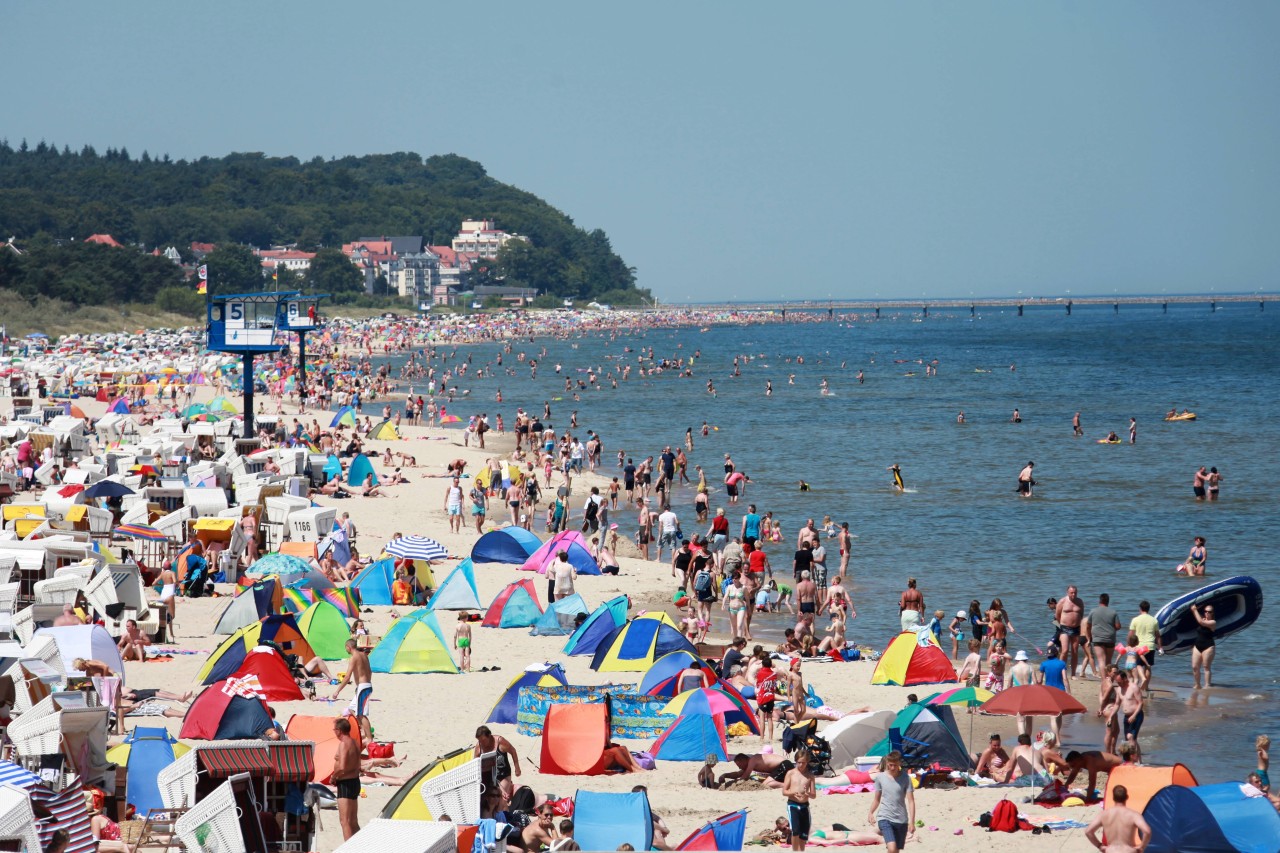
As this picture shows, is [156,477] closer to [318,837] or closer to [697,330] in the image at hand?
[318,837]

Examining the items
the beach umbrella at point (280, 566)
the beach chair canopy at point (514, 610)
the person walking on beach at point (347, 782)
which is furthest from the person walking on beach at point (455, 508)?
the person walking on beach at point (347, 782)

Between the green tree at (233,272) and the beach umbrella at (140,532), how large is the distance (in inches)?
3760

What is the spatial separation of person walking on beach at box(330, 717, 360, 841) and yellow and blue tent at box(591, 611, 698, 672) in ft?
19.2

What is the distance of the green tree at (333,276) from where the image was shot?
13662 cm

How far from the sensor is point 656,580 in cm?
2100

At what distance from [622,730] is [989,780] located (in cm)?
336

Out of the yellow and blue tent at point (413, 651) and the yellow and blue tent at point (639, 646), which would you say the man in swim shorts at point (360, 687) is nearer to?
the yellow and blue tent at point (413, 651)

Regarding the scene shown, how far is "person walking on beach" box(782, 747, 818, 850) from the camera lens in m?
9.66

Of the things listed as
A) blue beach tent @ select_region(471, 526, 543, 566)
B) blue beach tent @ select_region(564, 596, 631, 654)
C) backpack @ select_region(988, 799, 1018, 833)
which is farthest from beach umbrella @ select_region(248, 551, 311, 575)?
backpack @ select_region(988, 799, 1018, 833)

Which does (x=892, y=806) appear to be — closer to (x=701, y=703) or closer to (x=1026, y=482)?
(x=701, y=703)

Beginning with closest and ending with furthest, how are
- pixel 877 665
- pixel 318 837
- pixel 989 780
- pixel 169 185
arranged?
pixel 318 837 < pixel 989 780 < pixel 877 665 < pixel 169 185

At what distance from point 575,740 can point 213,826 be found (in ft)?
12.7

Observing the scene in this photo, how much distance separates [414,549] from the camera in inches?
755

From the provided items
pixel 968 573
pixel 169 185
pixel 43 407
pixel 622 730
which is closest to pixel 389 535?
pixel 968 573
